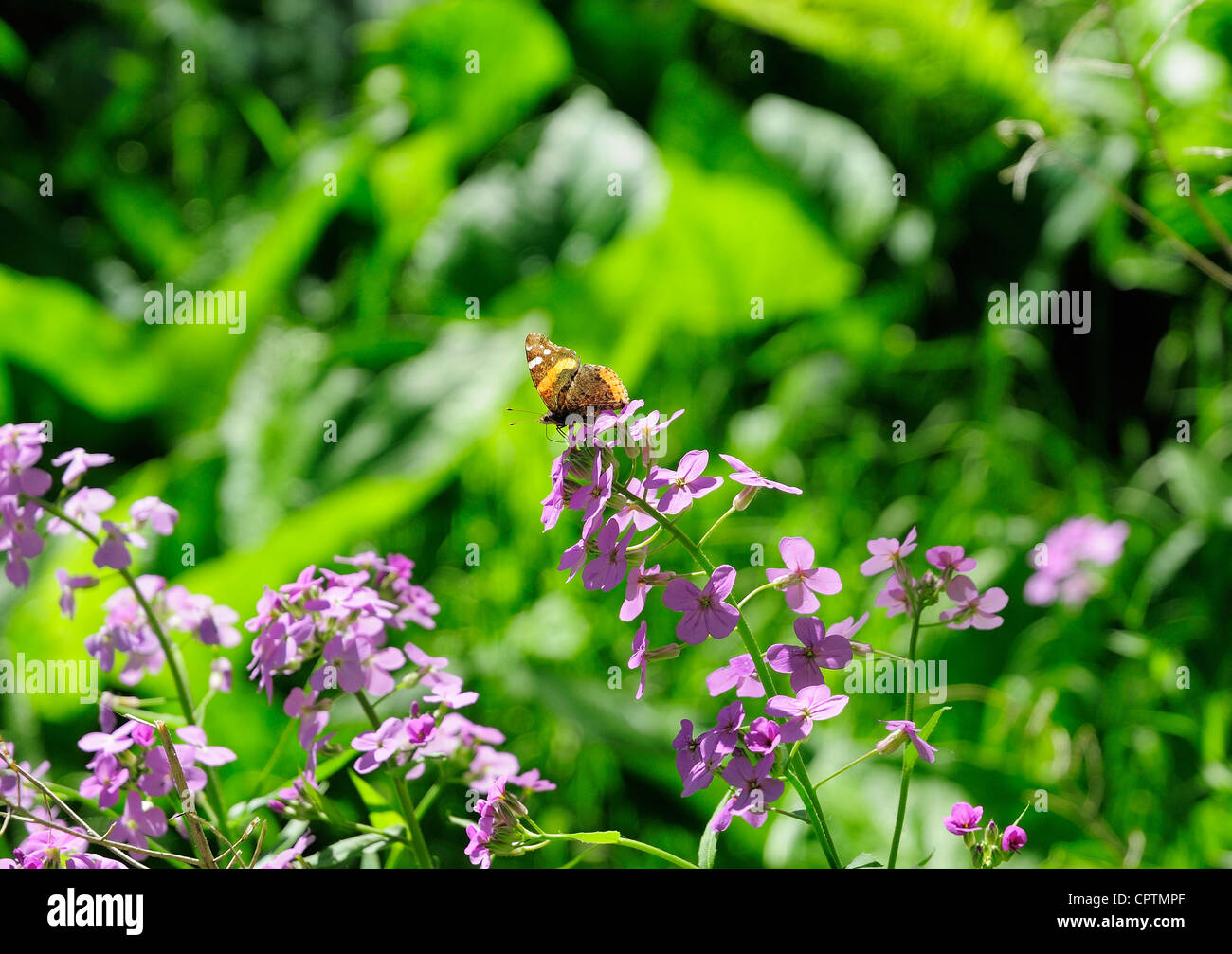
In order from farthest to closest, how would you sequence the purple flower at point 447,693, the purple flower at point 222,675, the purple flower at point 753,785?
the purple flower at point 222,675 → the purple flower at point 447,693 → the purple flower at point 753,785

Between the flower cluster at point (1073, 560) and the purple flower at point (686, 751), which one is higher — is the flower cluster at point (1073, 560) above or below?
above

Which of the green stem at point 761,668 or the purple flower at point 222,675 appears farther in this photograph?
the purple flower at point 222,675

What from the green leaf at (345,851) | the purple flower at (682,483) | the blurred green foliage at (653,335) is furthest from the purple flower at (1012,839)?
the blurred green foliage at (653,335)

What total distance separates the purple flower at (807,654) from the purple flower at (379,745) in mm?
203

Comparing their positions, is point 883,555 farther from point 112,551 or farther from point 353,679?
point 112,551

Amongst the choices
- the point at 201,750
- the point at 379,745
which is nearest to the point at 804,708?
the point at 379,745

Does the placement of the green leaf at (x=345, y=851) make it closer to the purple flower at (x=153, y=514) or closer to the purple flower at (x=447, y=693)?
the purple flower at (x=447, y=693)

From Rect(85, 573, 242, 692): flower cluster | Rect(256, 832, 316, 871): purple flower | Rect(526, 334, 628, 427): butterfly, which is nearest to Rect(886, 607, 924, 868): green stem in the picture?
Rect(526, 334, 628, 427): butterfly

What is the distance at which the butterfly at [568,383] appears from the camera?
2.01ft

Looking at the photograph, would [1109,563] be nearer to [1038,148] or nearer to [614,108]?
[1038,148]

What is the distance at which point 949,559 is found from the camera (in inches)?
21.3

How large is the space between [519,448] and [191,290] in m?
0.81
